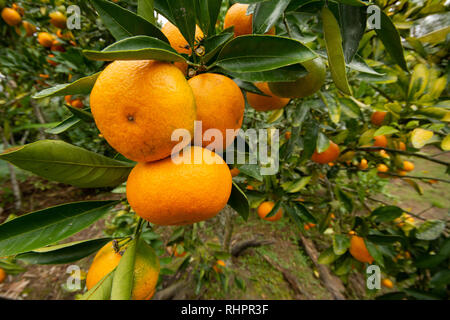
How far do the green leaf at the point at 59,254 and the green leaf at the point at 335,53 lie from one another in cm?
74

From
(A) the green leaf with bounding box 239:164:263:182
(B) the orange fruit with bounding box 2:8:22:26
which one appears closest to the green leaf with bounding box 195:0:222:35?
(A) the green leaf with bounding box 239:164:263:182

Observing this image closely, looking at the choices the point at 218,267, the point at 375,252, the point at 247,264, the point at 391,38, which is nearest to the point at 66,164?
the point at 391,38

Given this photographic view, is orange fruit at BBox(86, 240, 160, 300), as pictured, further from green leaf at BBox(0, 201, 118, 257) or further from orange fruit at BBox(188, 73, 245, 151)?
orange fruit at BBox(188, 73, 245, 151)

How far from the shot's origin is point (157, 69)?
1.06ft

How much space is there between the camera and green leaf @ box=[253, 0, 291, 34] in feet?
1.26

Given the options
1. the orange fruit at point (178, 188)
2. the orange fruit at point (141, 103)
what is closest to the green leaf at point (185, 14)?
the orange fruit at point (141, 103)

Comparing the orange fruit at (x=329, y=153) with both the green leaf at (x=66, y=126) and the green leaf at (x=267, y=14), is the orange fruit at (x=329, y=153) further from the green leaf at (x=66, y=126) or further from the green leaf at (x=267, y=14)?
the green leaf at (x=66, y=126)

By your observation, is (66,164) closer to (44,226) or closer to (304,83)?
(44,226)

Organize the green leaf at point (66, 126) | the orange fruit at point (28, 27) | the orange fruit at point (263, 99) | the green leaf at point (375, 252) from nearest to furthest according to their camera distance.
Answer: the green leaf at point (66, 126) → the orange fruit at point (263, 99) → the green leaf at point (375, 252) → the orange fruit at point (28, 27)

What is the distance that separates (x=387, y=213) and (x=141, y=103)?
1.28 m

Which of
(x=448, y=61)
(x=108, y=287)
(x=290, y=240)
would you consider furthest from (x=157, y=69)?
(x=290, y=240)

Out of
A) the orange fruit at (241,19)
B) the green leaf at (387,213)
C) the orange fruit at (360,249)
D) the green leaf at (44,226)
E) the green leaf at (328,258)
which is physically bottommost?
the green leaf at (328,258)

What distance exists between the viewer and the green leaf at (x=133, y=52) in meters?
0.25

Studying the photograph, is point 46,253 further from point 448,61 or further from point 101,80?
point 448,61
